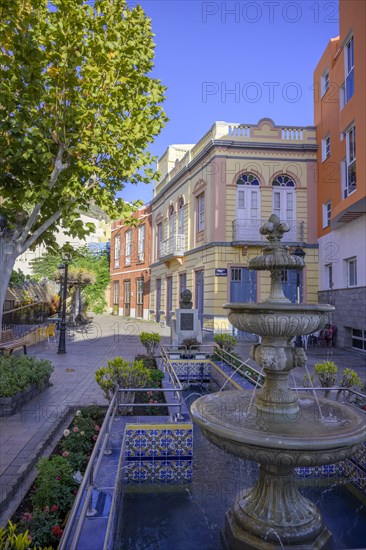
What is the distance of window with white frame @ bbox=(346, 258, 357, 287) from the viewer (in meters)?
15.3

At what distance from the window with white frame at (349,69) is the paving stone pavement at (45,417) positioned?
1242 cm

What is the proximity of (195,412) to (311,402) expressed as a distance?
1.47 m

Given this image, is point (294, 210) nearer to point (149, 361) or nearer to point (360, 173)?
point (360, 173)

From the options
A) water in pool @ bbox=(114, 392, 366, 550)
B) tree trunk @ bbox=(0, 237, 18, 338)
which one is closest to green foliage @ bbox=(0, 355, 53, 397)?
tree trunk @ bbox=(0, 237, 18, 338)

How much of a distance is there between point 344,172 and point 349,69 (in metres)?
3.81

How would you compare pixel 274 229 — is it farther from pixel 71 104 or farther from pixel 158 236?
pixel 158 236

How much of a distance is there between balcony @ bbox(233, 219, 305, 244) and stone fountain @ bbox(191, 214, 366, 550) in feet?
48.6

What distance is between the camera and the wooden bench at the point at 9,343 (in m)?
10.5

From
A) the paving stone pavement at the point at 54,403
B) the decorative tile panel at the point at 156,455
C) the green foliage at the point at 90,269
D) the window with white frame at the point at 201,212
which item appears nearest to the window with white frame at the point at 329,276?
the paving stone pavement at the point at 54,403

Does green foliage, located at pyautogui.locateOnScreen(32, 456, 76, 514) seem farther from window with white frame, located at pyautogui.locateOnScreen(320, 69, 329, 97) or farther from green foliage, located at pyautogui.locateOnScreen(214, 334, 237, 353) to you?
window with white frame, located at pyautogui.locateOnScreen(320, 69, 329, 97)

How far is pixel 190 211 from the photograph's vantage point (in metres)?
21.9

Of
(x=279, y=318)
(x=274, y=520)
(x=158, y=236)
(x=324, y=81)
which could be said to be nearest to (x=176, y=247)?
(x=158, y=236)

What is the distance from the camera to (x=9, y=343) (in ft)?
37.2

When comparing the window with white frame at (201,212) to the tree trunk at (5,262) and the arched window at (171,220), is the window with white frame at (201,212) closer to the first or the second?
the arched window at (171,220)
